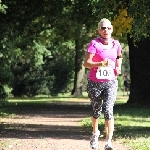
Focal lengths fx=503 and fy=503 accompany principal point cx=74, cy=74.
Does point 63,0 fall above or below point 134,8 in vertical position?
above

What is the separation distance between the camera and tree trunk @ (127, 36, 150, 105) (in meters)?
26.4

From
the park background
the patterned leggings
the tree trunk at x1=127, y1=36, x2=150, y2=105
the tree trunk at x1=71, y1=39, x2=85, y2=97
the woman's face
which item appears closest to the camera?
the woman's face

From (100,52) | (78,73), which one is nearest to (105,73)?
(100,52)

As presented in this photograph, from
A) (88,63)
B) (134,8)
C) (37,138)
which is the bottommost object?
(37,138)

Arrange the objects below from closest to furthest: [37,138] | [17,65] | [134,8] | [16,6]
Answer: [37,138] < [134,8] < [16,6] < [17,65]

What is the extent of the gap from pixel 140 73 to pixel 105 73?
18.3m

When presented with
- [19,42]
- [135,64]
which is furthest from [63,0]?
[19,42]

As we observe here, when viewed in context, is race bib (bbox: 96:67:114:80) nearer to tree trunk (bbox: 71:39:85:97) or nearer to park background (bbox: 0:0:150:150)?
park background (bbox: 0:0:150:150)

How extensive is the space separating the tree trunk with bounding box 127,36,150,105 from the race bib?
57.6ft

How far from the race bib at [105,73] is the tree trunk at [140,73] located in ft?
57.6

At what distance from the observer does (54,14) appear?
107ft

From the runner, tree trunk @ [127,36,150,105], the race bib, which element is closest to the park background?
tree trunk @ [127,36,150,105]

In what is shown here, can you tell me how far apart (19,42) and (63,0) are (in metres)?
11.4

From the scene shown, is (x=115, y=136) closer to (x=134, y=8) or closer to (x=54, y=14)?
(x=134, y=8)
